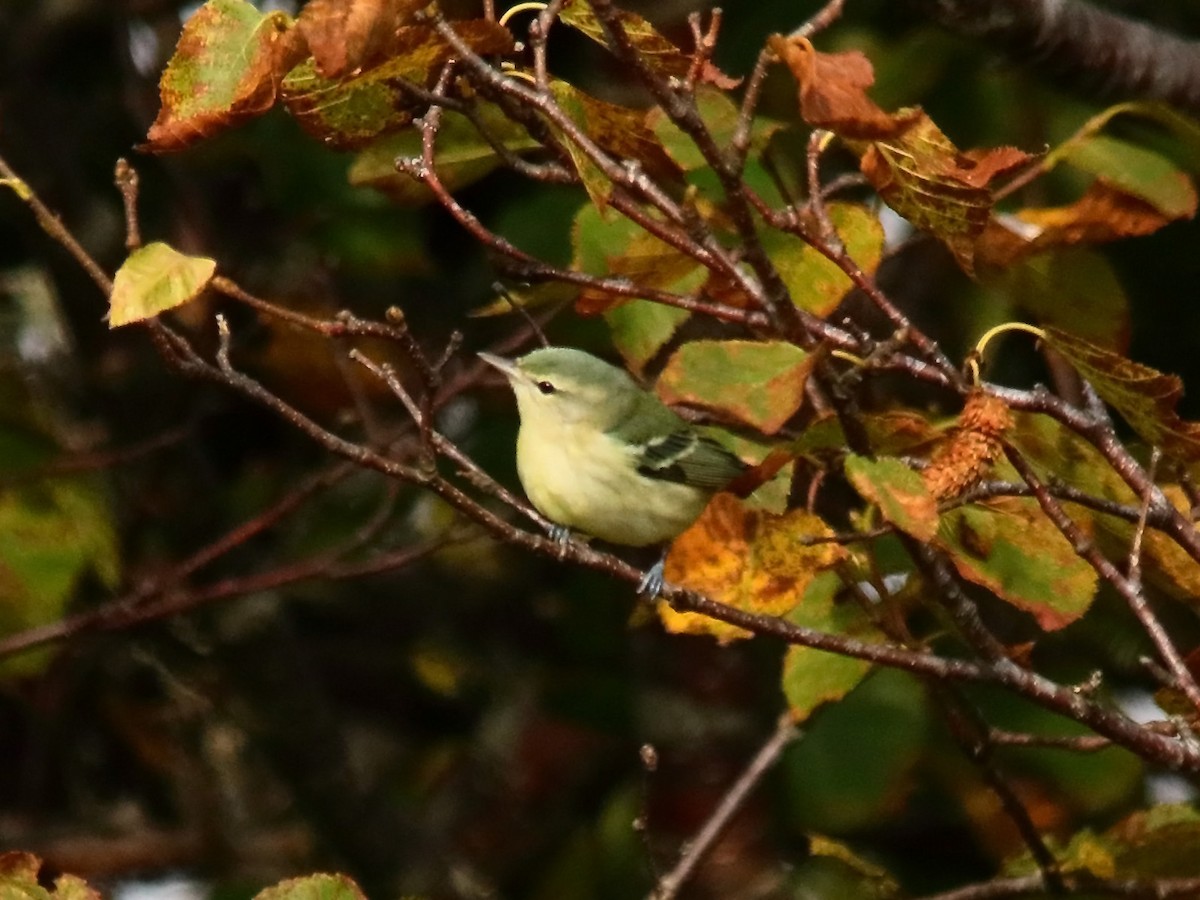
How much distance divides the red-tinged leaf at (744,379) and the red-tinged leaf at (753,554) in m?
0.12

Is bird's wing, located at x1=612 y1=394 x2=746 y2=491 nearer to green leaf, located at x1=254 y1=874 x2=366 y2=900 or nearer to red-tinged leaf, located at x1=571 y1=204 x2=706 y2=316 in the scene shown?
red-tinged leaf, located at x1=571 y1=204 x2=706 y2=316

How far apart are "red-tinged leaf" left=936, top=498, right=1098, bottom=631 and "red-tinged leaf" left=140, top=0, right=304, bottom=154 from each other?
0.80m

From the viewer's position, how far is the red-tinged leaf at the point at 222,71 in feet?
5.13

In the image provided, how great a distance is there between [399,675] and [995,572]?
Result: 2.67 meters

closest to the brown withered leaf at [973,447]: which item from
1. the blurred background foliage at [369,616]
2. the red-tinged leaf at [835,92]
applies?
the red-tinged leaf at [835,92]

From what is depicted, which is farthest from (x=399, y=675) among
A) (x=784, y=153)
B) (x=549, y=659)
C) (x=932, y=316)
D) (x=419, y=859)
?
(x=784, y=153)

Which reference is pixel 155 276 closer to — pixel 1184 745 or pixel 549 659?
pixel 1184 745

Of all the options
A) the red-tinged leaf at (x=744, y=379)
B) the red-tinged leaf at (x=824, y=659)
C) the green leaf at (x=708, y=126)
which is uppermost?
the green leaf at (x=708, y=126)

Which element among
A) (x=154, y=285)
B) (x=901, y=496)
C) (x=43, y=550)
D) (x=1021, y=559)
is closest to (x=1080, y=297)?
(x=1021, y=559)

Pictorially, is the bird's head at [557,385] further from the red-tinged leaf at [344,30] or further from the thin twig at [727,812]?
the red-tinged leaf at [344,30]

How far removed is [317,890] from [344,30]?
0.79 metres

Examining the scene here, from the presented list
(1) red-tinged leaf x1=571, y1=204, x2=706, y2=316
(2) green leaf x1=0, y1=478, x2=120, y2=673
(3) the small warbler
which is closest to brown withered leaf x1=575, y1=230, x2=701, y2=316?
(1) red-tinged leaf x1=571, y1=204, x2=706, y2=316

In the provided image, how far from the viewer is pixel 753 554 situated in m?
1.66

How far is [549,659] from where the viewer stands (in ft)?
Answer: 13.5
